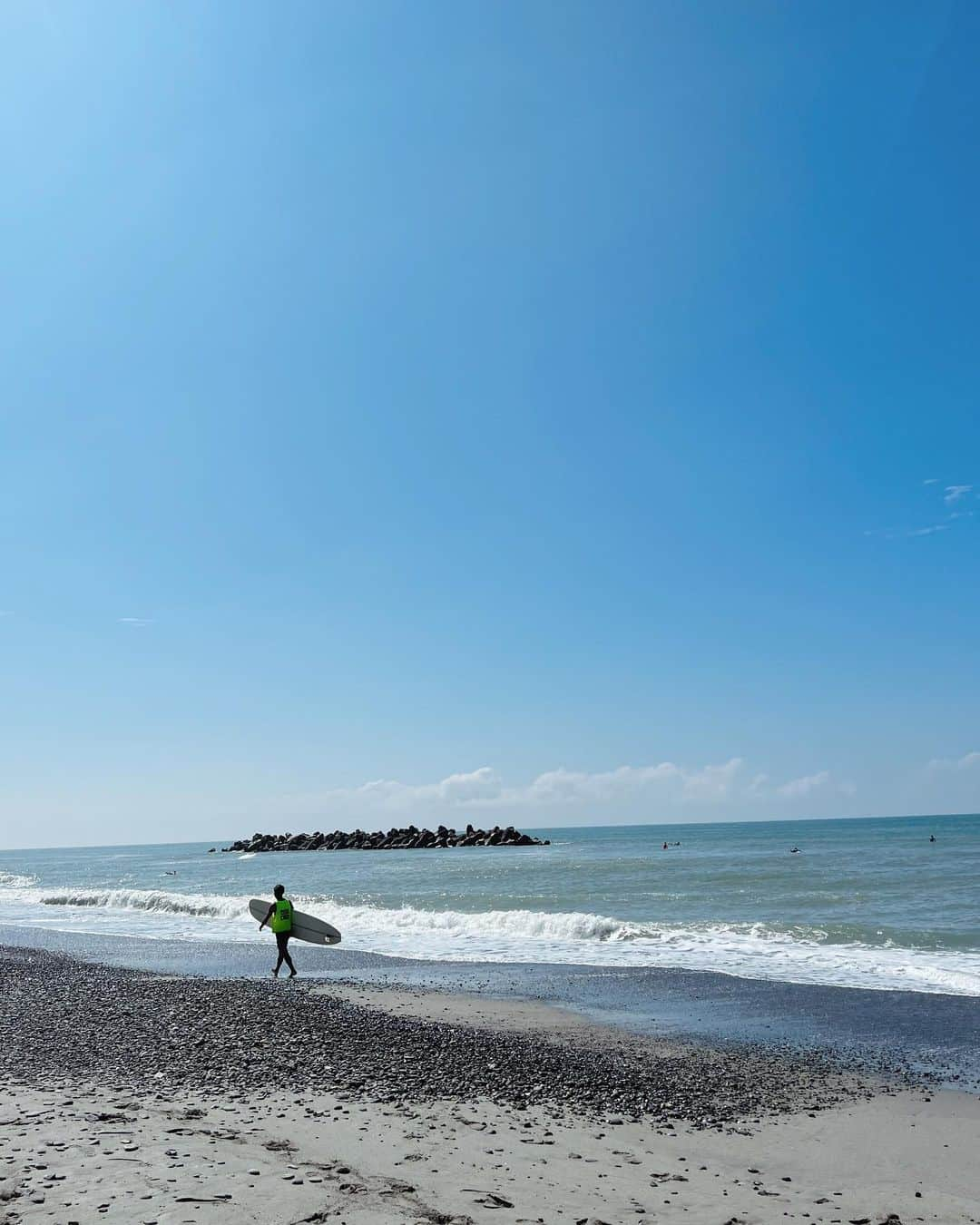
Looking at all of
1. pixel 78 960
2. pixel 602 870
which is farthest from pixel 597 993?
pixel 602 870

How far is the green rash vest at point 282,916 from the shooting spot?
59.2 ft

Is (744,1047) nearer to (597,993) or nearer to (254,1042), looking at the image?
(597,993)

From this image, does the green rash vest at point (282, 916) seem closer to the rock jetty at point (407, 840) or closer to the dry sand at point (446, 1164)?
the dry sand at point (446, 1164)

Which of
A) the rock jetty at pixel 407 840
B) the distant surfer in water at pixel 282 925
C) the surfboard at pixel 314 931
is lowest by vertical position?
the rock jetty at pixel 407 840

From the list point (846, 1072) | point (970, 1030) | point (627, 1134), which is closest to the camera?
point (627, 1134)

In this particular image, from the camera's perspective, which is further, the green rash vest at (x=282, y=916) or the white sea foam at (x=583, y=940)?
the green rash vest at (x=282, y=916)

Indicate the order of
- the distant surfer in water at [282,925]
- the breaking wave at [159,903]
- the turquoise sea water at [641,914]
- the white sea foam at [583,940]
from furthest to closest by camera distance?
1. the breaking wave at [159,903]
2. the turquoise sea water at [641,914]
3. the distant surfer in water at [282,925]
4. the white sea foam at [583,940]

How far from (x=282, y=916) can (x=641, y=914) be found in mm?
A: 13598

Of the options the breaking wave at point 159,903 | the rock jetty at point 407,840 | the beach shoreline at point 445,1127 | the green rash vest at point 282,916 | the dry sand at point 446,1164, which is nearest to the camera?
the dry sand at point 446,1164

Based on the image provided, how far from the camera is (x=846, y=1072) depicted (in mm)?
10125

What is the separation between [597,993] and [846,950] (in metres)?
7.70

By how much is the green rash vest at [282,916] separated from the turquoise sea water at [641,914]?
4071 mm

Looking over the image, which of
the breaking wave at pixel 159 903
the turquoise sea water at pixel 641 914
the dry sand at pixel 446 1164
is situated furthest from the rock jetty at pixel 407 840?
the dry sand at pixel 446 1164

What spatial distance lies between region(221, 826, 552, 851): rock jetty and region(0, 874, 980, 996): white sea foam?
66264 millimetres
